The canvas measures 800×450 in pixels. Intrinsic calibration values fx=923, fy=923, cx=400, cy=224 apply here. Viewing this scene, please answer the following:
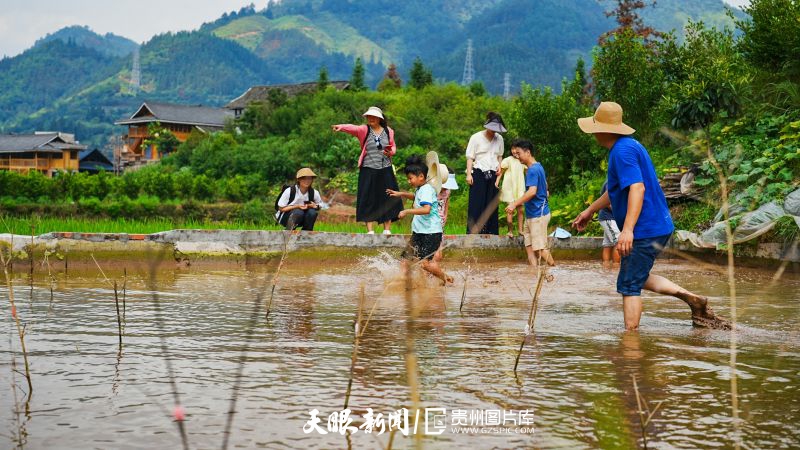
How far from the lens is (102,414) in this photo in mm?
3754

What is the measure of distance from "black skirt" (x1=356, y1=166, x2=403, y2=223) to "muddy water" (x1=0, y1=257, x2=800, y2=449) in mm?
3637

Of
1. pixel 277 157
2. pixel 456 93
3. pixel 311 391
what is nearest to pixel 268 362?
pixel 311 391

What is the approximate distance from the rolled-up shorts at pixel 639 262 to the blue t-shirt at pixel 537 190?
4.09m

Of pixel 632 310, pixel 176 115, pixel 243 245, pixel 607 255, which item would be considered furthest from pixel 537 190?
pixel 176 115

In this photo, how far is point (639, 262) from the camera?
5.86 m

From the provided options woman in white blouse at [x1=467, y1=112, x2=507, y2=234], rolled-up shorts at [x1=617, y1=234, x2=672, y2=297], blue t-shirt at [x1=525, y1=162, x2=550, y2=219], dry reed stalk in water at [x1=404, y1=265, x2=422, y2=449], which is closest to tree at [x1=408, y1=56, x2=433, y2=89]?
woman in white blouse at [x1=467, y1=112, x2=507, y2=234]

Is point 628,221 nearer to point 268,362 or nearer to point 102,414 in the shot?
point 268,362

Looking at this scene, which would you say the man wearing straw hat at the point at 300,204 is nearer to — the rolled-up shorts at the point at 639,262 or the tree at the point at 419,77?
the rolled-up shorts at the point at 639,262

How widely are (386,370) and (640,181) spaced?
2139 mm

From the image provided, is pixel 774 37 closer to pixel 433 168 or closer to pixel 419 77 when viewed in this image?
pixel 433 168

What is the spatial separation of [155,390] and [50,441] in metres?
0.81

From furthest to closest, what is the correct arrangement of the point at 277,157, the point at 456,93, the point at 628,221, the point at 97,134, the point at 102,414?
the point at 97,134
the point at 456,93
the point at 277,157
the point at 628,221
the point at 102,414

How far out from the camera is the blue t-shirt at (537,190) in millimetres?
9961

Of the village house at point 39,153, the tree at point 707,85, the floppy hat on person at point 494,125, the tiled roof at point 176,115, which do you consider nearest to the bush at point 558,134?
the tree at point 707,85
